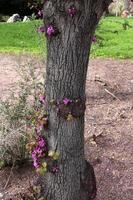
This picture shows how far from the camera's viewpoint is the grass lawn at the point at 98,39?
1069cm

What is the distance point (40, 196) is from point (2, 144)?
771 millimetres

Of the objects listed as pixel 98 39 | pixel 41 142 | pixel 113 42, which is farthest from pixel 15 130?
pixel 113 42

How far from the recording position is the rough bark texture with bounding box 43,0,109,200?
3586 mm

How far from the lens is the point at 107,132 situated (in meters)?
5.84

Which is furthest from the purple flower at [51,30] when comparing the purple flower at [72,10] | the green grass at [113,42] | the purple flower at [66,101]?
the green grass at [113,42]

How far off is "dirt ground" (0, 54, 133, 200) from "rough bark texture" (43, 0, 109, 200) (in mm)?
494

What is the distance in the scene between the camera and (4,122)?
4.92 m

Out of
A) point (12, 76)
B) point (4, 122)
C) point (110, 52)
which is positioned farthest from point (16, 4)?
point (4, 122)

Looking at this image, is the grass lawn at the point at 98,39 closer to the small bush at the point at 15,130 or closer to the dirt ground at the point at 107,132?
the dirt ground at the point at 107,132

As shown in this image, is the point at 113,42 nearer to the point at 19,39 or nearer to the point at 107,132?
the point at 19,39

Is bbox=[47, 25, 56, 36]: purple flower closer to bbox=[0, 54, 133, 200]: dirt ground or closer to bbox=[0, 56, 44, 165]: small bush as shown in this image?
bbox=[0, 56, 44, 165]: small bush

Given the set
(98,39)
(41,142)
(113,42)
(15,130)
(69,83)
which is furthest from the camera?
(113,42)

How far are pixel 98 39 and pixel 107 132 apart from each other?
462 centimetres

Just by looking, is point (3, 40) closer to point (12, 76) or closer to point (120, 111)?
point (12, 76)
